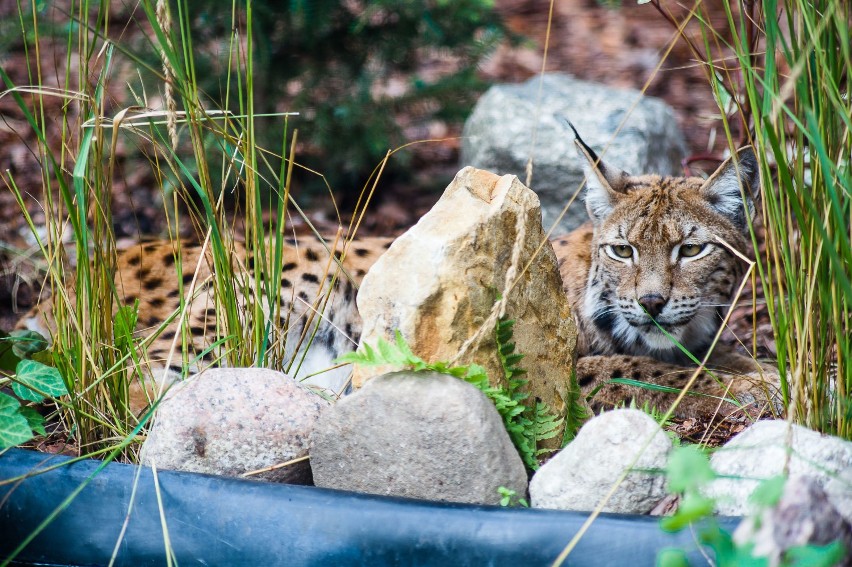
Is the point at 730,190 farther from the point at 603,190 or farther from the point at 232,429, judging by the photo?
the point at 232,429

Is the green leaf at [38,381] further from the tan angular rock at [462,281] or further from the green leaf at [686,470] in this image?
the green leaf at [686,470]

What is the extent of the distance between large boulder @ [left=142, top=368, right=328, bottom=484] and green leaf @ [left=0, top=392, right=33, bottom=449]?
0.29m

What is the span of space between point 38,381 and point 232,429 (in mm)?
556

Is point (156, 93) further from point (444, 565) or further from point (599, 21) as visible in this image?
point (599, 21)

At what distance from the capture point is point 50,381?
247cm

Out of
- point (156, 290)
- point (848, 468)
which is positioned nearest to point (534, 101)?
point (156, 290)

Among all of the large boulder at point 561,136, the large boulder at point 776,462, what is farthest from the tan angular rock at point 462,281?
the large boulder at point 561,136

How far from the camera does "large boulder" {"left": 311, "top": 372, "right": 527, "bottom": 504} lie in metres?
2.13

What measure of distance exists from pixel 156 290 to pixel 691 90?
4.92 metres

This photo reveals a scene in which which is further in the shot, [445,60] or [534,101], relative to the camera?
[445,60]

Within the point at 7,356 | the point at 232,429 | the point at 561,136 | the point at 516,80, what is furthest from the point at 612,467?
the point at 516,80

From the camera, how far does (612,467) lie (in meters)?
2.10

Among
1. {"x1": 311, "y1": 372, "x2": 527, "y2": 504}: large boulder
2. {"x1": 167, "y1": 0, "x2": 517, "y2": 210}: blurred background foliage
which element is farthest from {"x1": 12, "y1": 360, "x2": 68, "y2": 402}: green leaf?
{"x1": 167, "y1": 0, "x2": 517, "y2": 210}: blurred background foliage

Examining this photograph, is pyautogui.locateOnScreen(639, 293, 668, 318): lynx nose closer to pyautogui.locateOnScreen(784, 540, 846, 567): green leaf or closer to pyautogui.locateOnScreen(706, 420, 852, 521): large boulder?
pyautogui.locateOnScreen(706, 420, 852, 521): large boulder
